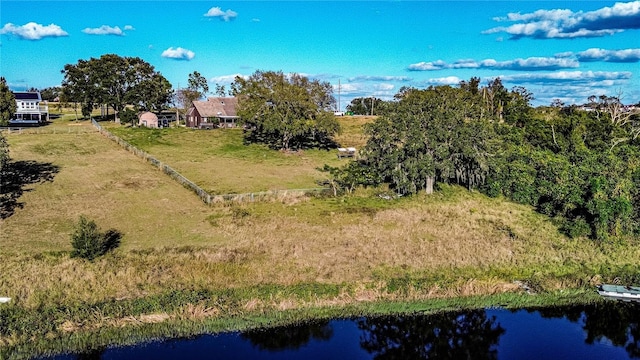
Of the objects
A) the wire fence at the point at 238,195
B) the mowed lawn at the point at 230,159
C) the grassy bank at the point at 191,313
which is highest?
the mowed lawn at the point at 230,159

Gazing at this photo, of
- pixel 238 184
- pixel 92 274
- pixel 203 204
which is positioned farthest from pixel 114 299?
pixel 238 184

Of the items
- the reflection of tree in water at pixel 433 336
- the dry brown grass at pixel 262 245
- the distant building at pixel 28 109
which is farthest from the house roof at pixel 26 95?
the reflection of tree in water at pixel 433 336

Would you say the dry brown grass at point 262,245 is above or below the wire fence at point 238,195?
below

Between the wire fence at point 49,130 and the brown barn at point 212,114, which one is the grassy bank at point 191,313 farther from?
the brown barn at point 212,114

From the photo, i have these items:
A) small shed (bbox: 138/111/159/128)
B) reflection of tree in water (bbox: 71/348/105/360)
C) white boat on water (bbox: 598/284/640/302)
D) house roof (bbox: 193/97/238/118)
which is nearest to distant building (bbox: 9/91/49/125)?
small shed (bbox: 138/111/159/128)

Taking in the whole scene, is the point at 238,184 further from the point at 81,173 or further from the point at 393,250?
the point at 393,250
